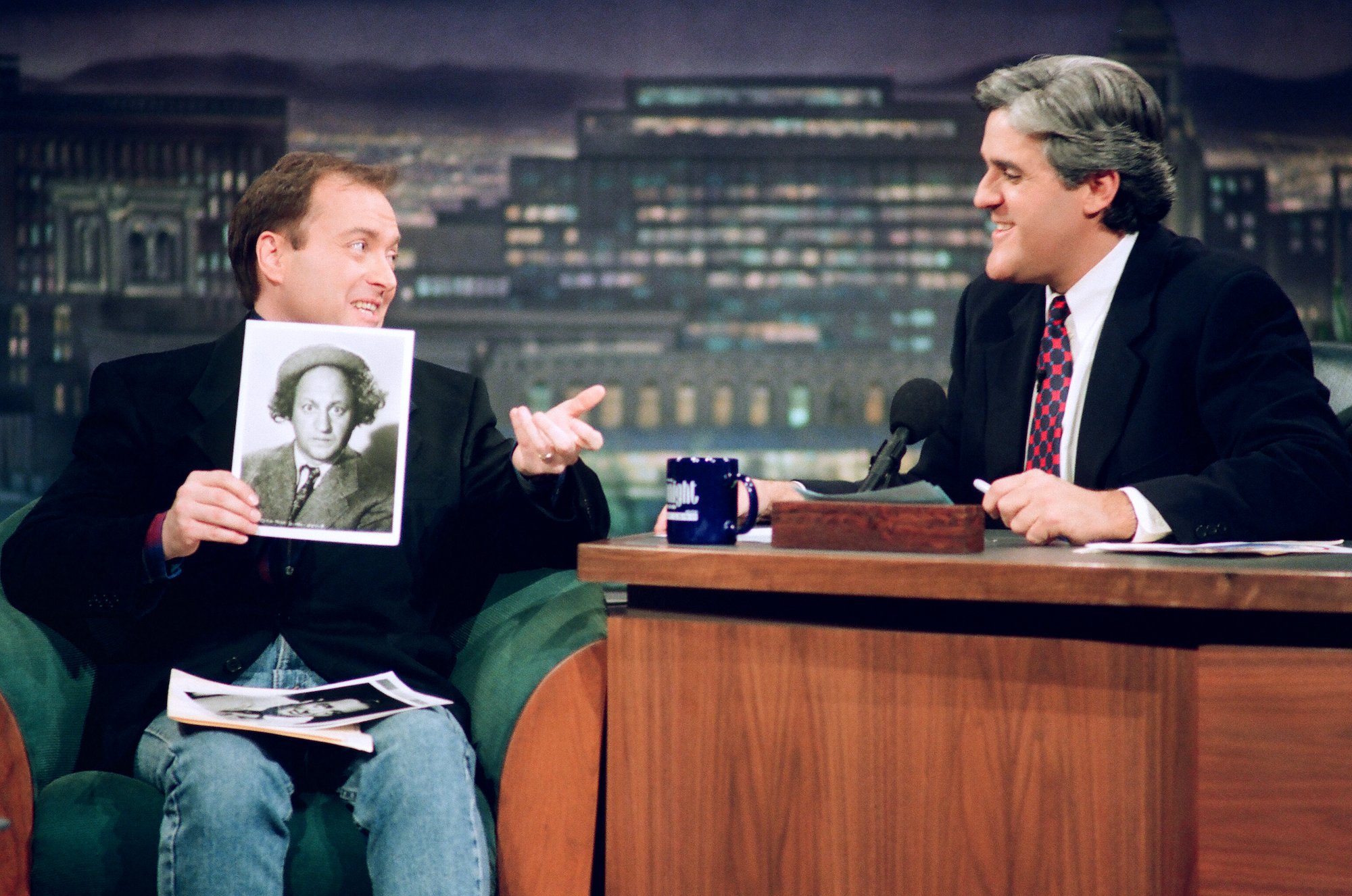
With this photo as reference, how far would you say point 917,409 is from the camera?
1450 millimetres

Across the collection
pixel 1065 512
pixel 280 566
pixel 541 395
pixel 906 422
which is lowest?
pixel 280 566

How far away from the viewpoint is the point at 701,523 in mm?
1385

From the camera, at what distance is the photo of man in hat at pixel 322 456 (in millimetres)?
1438

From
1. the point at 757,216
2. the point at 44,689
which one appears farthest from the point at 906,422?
the point at 757,216

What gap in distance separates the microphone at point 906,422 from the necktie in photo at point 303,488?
0.66 meters

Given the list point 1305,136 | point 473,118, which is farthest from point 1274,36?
point 473,118

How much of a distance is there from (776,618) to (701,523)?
144 mm

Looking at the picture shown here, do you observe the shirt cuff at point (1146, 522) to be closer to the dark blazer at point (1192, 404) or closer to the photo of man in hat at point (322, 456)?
the dark blazer at point (1192, 404)

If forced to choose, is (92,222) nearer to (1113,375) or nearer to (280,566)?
(280,566)

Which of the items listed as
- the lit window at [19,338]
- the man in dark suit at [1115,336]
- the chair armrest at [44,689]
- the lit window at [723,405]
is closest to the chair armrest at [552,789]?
the man in dark suit at [1115,336]

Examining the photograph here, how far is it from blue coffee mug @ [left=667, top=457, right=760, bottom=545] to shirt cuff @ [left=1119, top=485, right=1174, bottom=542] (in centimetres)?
47

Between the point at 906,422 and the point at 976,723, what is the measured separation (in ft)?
1.23

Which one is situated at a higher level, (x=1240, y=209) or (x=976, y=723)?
(x=1240, y=209)

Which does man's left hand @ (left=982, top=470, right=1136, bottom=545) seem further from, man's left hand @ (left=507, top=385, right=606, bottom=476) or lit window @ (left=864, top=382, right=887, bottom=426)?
lit window @ (left=864, top=382, right=887, bottom=426)
